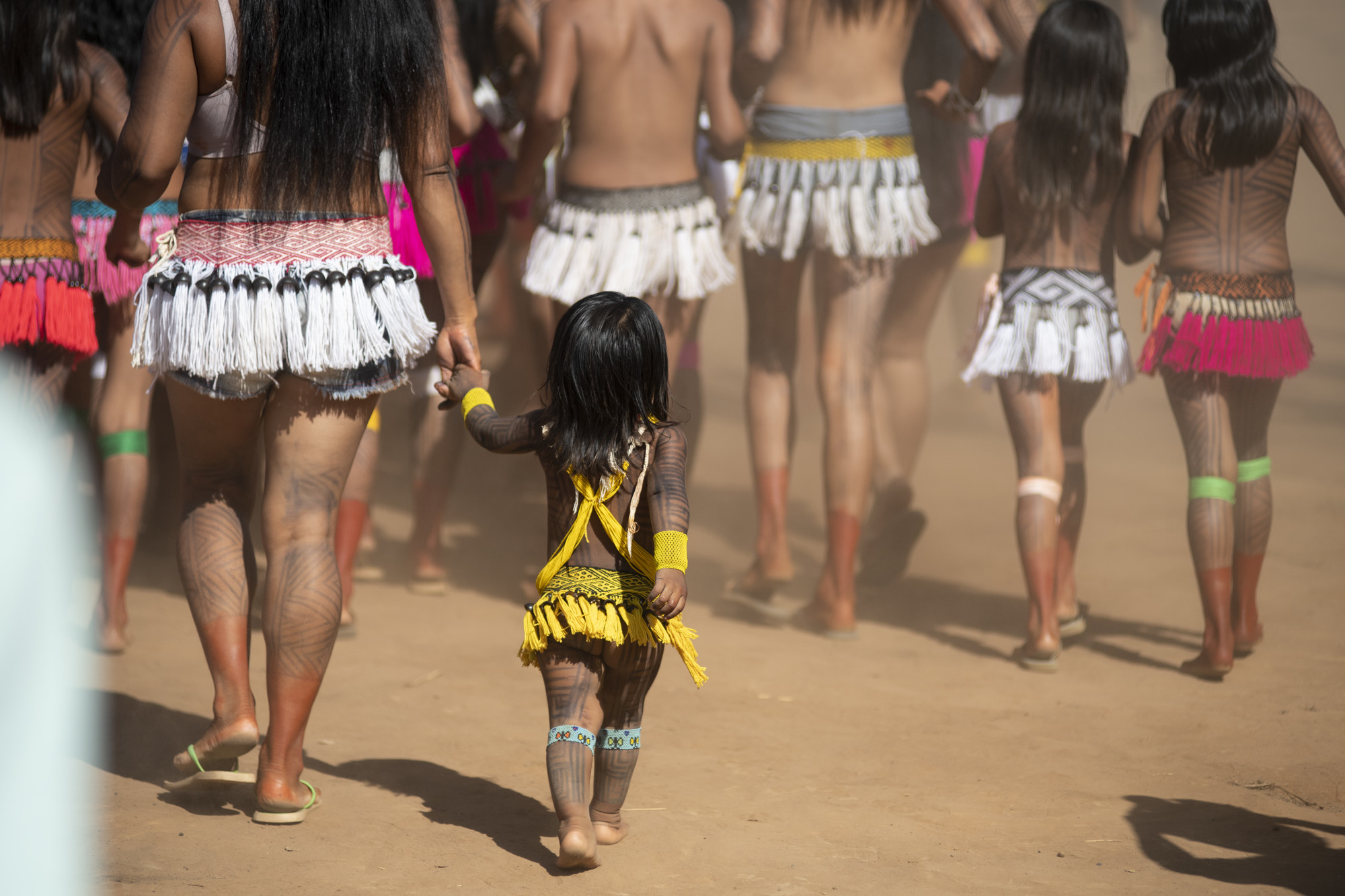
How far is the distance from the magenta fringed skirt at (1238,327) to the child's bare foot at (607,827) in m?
2.23

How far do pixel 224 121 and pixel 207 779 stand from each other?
133 cm

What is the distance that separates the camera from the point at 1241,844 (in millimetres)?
2631

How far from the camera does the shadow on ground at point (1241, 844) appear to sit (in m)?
2.46

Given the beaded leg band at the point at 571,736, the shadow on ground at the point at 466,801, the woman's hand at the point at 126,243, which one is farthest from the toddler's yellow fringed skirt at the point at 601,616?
the woman's hand at the point at 126,243

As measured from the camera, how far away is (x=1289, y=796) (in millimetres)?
2916

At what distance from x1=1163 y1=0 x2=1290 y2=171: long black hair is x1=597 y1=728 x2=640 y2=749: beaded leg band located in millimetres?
2434

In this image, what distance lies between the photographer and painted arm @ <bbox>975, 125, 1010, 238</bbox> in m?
4.02

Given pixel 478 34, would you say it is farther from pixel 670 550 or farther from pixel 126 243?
pixel 670 550

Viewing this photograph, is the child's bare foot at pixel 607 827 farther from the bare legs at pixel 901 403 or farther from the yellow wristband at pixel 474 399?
the bare legs at pixel 901 403

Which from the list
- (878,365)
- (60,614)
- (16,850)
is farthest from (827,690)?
(60,614)

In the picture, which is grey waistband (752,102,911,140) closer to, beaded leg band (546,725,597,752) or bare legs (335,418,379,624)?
bare legs (335,418,379,624)

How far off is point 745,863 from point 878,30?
9.64 feet

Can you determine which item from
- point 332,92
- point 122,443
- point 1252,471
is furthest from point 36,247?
point 1252,471

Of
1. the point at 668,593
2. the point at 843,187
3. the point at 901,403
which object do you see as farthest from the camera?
the point at 901,403
